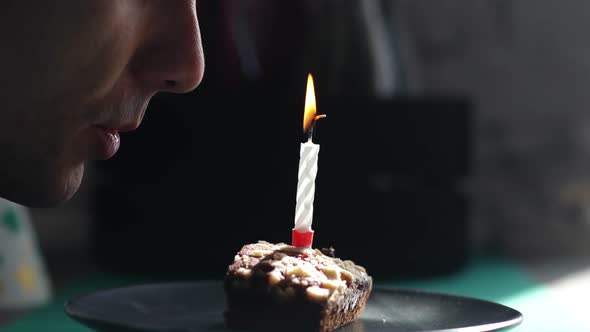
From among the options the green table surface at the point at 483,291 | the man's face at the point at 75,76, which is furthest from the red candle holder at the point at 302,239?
the green table surface at the point at 483,291

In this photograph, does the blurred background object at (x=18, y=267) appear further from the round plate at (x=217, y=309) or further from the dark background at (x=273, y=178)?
the round plate at (x=217, y=309)

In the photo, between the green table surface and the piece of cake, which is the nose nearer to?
the piece of cake

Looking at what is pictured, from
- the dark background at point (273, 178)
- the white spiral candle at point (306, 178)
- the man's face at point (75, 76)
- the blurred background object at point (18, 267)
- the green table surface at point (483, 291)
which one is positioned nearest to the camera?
the man's face at point (75, 76)

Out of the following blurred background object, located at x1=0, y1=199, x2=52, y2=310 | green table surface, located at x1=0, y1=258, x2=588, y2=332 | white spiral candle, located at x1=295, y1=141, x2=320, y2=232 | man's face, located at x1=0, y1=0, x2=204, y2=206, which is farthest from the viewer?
blurred background object, located at x1=0, y1=199, x2=52, y2=310

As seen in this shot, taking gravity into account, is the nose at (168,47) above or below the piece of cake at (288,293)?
above

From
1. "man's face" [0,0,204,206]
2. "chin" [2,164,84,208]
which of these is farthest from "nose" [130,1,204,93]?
"chin" [2,164,84,208]

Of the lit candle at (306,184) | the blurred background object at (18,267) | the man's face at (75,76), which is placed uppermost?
the man's face at (75,76)
